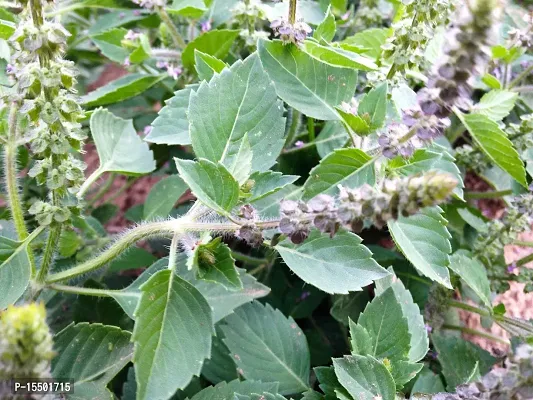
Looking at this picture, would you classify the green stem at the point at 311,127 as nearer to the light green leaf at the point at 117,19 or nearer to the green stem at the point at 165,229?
the green stem at the point at 165,229

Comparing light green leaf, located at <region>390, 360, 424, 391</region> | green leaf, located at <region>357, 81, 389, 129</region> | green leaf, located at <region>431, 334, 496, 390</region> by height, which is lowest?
green leaf, located at <region>431, 334, 496, 390</region>

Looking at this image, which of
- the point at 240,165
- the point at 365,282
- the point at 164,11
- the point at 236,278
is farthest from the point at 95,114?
the point at 365,282

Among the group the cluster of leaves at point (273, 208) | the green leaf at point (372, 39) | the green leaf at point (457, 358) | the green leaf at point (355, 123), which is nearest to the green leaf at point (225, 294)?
the cluster of leaves at point (273, 208)

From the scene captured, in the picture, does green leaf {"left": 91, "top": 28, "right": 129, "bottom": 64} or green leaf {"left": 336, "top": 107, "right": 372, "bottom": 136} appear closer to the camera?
green leaf {"left": 336, "top": 107, "right": 372, "bottom": 136}

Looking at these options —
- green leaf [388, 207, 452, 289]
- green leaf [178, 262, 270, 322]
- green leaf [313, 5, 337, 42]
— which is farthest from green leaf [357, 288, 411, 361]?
green leaf [313, 5, 337, 42]

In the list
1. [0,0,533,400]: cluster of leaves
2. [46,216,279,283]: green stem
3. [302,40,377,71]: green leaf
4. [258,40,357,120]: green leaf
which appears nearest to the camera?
[0,0,533,400]: cluster of leaves

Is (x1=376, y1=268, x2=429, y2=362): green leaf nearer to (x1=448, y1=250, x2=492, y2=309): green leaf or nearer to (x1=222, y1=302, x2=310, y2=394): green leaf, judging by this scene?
(x1=448, y1=250, x2=492, y2=309): green leaf

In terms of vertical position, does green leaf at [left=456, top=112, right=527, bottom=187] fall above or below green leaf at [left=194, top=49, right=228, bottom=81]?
below

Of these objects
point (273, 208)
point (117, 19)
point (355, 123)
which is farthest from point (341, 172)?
point (117, 19)
